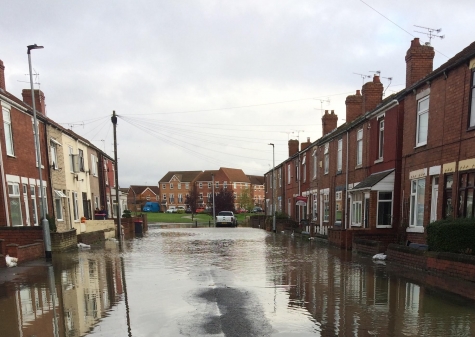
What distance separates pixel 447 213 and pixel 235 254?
25.3ft

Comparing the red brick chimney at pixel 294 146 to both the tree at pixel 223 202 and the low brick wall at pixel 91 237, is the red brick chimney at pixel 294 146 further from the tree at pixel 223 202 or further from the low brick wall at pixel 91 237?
the tree at pixel 223 202

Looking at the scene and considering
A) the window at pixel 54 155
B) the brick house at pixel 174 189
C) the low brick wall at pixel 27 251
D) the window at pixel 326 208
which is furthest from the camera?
the brick house at pixel 174 189

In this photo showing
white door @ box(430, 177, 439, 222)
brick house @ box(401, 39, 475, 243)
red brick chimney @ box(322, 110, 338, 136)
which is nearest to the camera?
brick house @ box(401, 39, 475, 243)

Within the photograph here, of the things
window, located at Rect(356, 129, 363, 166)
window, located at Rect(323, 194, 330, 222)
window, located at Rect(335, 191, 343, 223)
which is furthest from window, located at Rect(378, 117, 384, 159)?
window, located at Rect(323, 194, 330, 222)

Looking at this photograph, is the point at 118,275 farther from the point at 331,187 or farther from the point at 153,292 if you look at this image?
the point at 331,187

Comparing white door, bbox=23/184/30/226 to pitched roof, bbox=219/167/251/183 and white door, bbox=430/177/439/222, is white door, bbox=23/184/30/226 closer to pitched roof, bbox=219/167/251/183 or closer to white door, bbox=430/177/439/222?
white door, bbox=430/177/439/222

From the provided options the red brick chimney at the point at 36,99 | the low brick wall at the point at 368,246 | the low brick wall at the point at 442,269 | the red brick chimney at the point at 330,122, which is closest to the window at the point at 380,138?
the low brick wall at the point at 368,246

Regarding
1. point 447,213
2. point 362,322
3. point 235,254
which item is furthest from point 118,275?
point 447,213

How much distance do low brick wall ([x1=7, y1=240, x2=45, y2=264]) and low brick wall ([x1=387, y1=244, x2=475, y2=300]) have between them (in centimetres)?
1180

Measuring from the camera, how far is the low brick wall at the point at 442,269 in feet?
25.1

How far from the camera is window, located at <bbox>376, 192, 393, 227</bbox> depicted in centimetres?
1526

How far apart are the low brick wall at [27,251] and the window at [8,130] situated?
434 cm

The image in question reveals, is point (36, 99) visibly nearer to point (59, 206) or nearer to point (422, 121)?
point (59, 206)

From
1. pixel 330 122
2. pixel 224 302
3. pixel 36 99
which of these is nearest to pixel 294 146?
pixel 330 122
